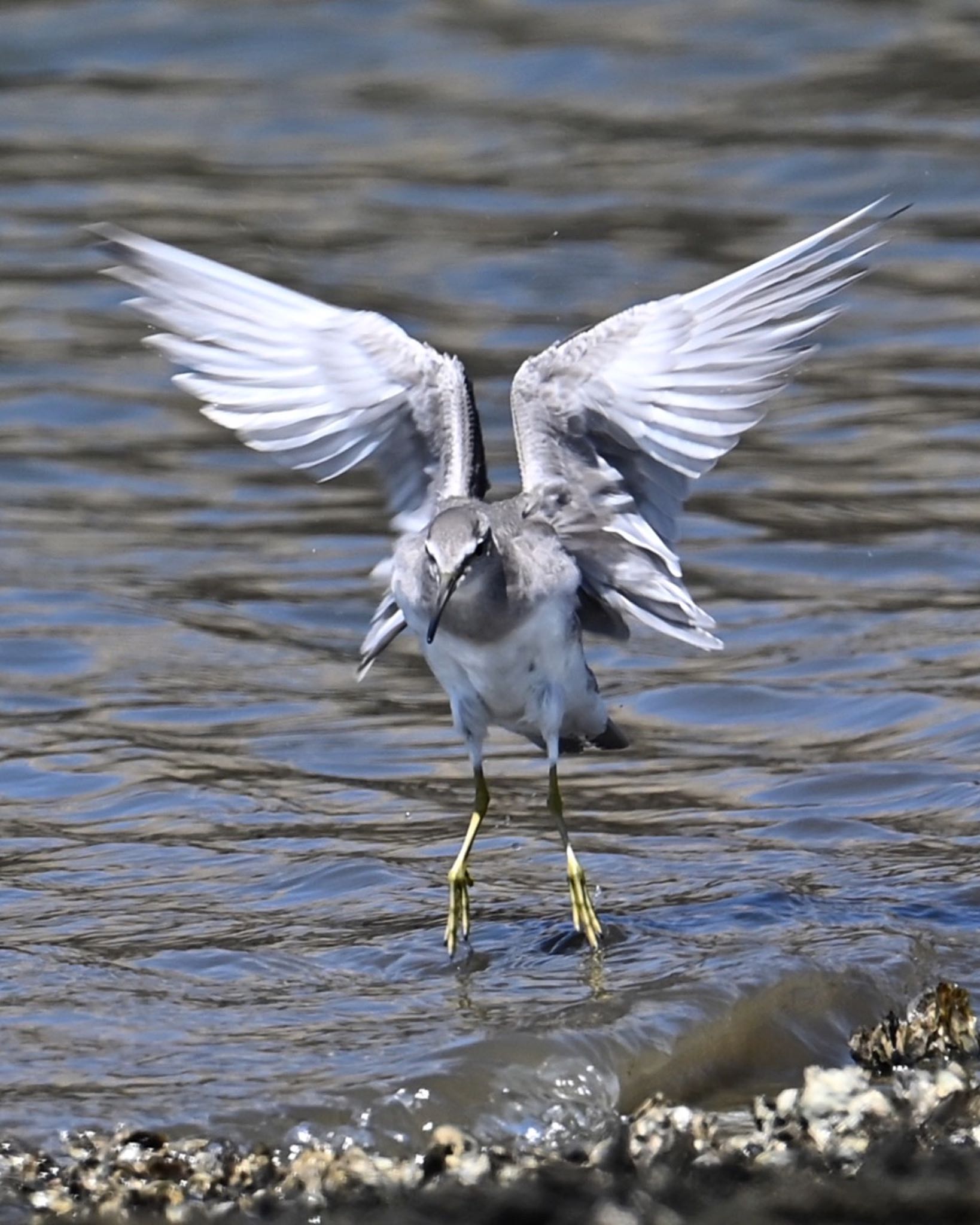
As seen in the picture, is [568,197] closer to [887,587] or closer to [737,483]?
[737,483]

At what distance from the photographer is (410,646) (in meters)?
11.4

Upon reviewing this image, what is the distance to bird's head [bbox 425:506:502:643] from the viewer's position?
22.0 ft

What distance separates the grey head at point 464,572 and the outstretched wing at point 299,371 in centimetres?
63

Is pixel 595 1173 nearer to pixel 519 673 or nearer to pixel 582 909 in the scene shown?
pixel 582 909

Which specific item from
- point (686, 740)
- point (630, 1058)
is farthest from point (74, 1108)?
point (686, 740)

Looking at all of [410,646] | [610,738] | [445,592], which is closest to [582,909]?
[610,738]

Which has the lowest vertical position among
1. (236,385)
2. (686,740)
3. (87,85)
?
(686,740)

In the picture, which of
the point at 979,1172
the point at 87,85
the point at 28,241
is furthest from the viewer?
the point at 87,85

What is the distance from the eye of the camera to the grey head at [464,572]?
6723 millimetres

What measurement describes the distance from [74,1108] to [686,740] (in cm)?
452

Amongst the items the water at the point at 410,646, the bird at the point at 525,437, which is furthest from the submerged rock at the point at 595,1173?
the bird at the point at 525,437

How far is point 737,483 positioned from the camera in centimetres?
1329

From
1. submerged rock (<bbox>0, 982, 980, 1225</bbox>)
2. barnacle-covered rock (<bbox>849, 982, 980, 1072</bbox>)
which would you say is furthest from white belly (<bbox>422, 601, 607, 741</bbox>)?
submerged rock (<bbox>0, 982, 980, 1225</bbox>)

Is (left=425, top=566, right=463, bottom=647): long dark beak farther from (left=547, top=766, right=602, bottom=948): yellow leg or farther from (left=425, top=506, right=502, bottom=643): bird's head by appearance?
(left=547, top=766, right=602, bottom=948): yellow leg
